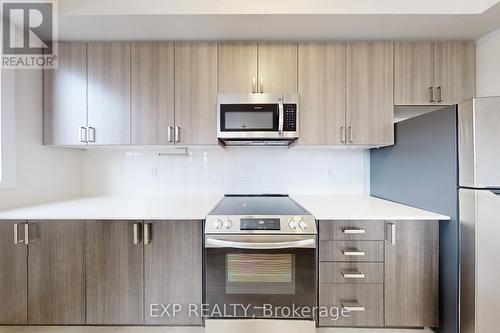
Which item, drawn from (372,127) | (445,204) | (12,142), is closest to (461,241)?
(445,204)

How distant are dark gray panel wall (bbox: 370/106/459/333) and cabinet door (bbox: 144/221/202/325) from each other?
5.01 ft

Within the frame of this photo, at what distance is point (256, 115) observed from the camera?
6.37ft

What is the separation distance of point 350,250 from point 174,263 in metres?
1.13

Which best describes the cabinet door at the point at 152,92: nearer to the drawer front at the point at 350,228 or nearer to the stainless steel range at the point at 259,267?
the stainless steel range at the point at 259,267

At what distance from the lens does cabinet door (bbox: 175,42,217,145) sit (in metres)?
2.01

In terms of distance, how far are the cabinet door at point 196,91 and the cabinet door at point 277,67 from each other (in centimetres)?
38

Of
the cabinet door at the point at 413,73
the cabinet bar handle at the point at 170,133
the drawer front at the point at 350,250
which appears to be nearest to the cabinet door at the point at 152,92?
the cabinet bar handle at the point at 170,133

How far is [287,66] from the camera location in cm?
200

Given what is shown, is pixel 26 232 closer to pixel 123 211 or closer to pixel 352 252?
pixel 123 211

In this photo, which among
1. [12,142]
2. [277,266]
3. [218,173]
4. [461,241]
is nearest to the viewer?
[461,241]

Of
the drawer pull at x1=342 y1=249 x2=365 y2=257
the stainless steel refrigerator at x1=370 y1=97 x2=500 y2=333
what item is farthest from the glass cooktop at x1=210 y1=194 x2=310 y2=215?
the stainless steel refrigerator at x1=370 y1=97 x2=500 y2=333

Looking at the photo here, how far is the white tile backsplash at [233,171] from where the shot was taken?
2445 mm

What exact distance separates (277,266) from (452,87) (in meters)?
1.93

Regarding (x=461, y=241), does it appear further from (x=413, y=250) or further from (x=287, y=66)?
(x=287, y=66)
